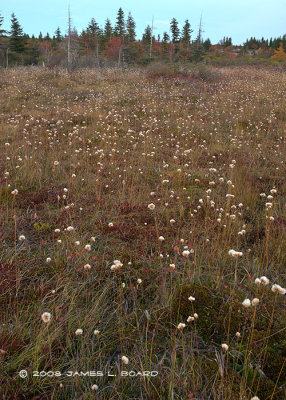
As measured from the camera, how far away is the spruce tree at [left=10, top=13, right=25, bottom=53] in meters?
43.4

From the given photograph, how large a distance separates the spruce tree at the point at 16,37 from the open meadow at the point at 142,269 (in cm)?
4611

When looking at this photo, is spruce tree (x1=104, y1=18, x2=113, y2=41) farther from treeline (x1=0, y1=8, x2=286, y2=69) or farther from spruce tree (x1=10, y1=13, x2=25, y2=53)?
spruce tree (x1=10, y1=13, x2=25, y2=53)

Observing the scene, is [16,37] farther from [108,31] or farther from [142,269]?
[142,269]

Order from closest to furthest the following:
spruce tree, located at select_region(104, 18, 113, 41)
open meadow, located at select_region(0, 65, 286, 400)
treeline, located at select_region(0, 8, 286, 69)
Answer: open meadow, located at select_region(0, 65, 286, 400)
treeline, located at select_region(0, 8, 286, 69)
spruce tree, located at select_region(104, 18, 113, 41)

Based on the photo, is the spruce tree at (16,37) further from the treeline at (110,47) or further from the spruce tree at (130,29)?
the spruce tree at (130,29)

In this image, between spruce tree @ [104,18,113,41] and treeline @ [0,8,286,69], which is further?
spruce tree @ [104,18,113,41]

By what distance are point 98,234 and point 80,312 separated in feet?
4.82

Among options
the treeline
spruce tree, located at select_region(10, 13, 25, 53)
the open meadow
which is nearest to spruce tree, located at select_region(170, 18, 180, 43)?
the treeline

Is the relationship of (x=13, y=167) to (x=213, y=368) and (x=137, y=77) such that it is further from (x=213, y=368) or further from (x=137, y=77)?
(x=137, y=77)

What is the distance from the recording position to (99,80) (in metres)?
16.9

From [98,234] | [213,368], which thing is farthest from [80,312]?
[98,234]

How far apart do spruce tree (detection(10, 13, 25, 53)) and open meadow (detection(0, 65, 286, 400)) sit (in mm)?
46115

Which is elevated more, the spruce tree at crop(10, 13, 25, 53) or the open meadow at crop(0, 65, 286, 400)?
the spruce tree at crop(10, 13, 25, 53)

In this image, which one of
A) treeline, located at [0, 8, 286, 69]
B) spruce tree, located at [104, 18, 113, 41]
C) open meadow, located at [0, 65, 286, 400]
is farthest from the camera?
spruce tree, located at [104, 18, 113, 41]
